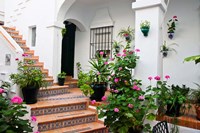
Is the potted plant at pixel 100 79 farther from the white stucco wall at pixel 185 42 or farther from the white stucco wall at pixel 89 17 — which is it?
the white stucco wall at pixel 89 17

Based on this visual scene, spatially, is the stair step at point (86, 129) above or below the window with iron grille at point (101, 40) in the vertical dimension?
below

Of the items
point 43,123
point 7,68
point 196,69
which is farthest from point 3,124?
point 196,69

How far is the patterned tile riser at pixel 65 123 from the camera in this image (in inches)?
124

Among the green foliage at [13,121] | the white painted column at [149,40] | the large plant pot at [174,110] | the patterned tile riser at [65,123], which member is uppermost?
the white painted column at [149,40]

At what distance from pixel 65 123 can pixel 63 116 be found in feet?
0.53

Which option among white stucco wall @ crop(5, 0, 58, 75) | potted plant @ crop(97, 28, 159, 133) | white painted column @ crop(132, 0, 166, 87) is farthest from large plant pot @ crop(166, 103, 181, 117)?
white stucco wall @ crop(5, 0, 58, 75)

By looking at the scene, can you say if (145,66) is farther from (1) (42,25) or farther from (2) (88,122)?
(1) (42,25)

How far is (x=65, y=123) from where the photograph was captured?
341 centimetres

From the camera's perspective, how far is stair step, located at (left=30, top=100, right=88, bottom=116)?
348 cm

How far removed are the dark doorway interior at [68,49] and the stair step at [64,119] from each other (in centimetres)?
293

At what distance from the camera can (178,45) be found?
4445 millimetres

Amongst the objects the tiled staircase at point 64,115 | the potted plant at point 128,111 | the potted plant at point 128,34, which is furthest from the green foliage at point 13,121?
the potted plant at point 128,34

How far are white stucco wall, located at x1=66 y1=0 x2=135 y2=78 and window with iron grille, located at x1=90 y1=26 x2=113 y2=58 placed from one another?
171 millimetres

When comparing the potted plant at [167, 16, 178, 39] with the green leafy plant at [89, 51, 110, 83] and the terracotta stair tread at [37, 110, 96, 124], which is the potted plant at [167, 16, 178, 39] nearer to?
the green leafy plant at [89, 51, 110, 83]
